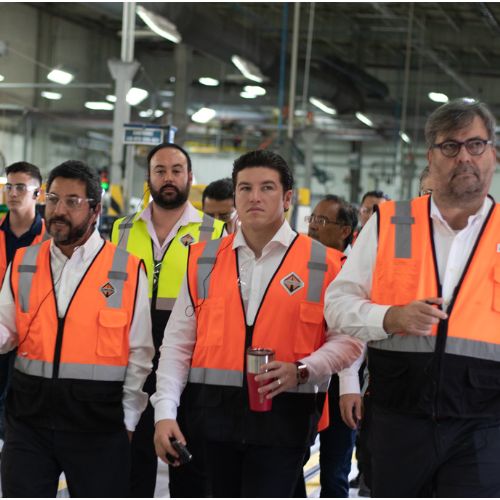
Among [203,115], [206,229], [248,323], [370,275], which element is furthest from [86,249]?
[203,115]

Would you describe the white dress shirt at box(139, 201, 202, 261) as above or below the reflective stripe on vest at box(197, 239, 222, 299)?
above

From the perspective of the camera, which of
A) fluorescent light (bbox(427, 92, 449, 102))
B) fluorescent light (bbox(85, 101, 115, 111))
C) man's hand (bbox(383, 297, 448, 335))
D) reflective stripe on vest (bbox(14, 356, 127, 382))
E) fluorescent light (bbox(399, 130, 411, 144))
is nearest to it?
man's hand (bbox(383, 297, 448, 335))

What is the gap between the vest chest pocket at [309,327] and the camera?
3143mm

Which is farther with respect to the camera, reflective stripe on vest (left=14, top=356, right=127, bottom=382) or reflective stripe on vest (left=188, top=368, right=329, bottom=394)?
reflective stripe on vest (left=14, top=356, right=127, bottom=382)

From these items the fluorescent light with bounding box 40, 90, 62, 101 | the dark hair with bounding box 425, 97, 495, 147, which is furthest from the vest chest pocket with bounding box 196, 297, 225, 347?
the fluorescent light with bounding box 40, 90, 62, 101

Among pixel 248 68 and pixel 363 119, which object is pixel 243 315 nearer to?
pixel 248 68

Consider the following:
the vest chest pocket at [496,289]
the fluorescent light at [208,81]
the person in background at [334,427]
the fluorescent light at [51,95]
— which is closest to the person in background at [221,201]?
the person in background at [334,427]

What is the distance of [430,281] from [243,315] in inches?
26.6

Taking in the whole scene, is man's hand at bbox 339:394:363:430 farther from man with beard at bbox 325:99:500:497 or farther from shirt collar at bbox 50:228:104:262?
shirt collar at bbox 50:228:104:262

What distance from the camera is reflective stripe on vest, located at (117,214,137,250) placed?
4562 mm

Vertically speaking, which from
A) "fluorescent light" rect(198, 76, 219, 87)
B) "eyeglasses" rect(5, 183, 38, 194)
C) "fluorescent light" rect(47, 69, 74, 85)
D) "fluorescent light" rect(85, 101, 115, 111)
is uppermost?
"fluorescent light" rect(198, 76, 219, 87)

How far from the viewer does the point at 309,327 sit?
3.17m

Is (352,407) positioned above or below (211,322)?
below

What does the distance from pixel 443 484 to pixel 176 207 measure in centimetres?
234
